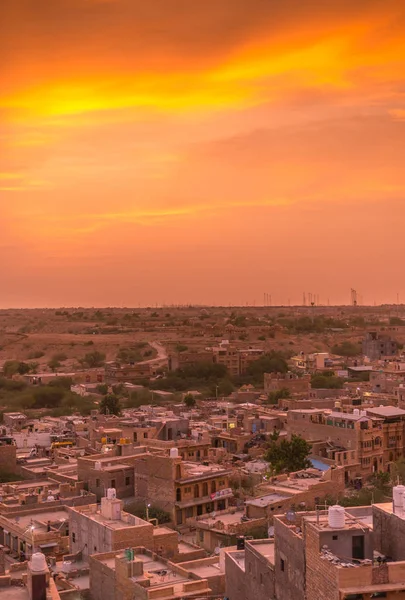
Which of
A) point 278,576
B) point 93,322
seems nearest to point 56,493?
point 278,576

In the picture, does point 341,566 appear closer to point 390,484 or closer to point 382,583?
point 382,583

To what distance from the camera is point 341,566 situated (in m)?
9.70

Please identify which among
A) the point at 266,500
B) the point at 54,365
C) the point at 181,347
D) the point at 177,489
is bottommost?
the point at 266,500

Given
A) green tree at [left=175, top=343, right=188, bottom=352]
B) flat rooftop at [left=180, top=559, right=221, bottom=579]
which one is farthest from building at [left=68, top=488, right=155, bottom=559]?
green tree at [left=175, top=343, right=188, bottom=352]

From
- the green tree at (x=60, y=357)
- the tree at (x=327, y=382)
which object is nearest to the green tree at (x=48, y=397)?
the tree at (x=327, y=382)

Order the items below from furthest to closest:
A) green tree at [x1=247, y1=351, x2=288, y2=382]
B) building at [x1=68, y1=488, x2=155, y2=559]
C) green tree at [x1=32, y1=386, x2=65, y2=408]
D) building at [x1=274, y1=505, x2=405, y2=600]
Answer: green tree at [x1=247, y1=351, x2=288, y2=382] < green tree at [x1=32, y1=386, x2=65, y2=408] < building at [x1=68, y1=488, x2=155, y2=559] < building at [x1=274, y1=505, x2=405, y2=600]

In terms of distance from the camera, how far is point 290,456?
30250 mm

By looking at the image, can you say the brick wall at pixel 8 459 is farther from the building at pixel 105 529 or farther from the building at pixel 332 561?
the building at pixel 332 561

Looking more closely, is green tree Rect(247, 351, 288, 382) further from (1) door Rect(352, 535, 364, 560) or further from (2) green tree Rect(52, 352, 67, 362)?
(1) door Rect(352, 535, 364, 560)

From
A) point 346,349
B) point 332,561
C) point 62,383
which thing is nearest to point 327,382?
point 62,383

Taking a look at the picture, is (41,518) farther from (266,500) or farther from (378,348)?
(378,348)

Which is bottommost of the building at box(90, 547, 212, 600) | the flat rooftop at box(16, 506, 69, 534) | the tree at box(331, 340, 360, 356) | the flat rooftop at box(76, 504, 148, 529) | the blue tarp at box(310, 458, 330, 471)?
the blue tarp at box(310, 458, 330, 471)

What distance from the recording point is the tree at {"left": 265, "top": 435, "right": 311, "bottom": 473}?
29828mm

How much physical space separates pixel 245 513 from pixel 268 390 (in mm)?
28719
